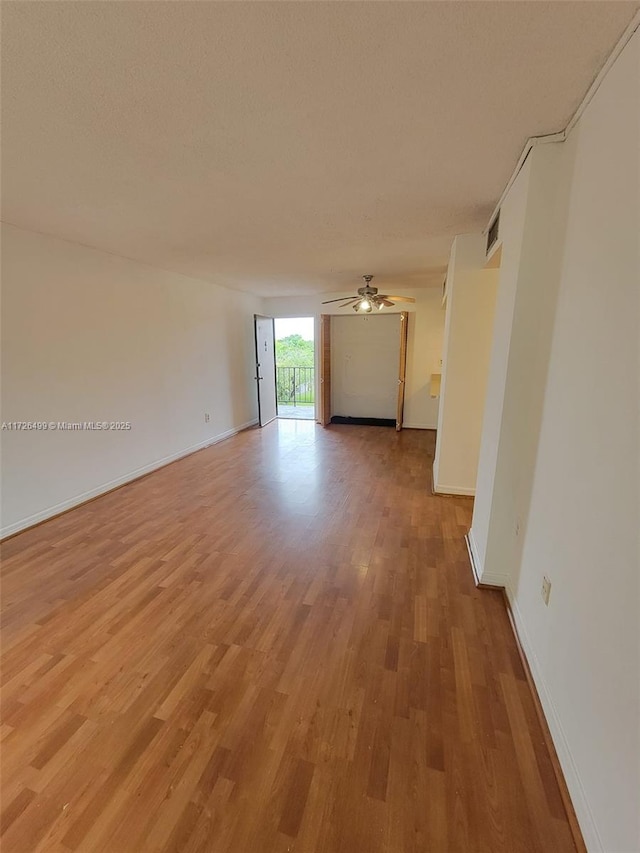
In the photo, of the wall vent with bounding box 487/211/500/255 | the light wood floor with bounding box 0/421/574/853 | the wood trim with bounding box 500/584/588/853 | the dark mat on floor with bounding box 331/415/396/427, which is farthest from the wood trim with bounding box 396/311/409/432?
the wood trim with bounding box 500/584/588/853

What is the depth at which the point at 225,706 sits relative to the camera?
4.69 feet

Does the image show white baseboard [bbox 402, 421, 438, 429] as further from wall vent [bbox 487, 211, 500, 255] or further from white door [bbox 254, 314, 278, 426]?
wall vent [bbox 487, 211, 500, 255]

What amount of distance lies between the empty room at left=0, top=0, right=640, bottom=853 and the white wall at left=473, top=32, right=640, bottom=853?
0.01 metres

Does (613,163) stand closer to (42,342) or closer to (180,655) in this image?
(180,655)

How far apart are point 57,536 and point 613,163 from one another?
382cm

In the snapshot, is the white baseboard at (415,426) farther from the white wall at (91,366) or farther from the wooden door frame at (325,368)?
the white wall at (91,366)

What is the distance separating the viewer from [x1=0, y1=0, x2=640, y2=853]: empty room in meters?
1.01

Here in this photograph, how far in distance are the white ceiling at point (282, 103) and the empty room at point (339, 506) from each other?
12 mm

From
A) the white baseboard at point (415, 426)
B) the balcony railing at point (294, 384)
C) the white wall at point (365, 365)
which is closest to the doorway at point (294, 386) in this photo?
the balcony railing at point (294, 384)

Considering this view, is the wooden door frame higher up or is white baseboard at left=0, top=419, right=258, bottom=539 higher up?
the wooden door frame

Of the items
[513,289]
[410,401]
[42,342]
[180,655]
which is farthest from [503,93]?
[410,401]

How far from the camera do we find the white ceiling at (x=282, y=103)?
96cm

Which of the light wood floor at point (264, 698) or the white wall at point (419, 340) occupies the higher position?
the white wall at point (419, 340)

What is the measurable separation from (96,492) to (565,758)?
3.79m
